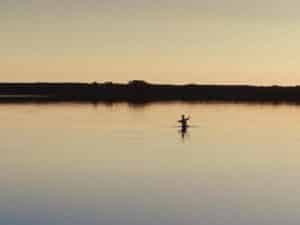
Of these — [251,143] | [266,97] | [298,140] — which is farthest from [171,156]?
[266,97]

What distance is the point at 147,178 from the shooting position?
1834cm

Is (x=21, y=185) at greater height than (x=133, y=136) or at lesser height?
lesser

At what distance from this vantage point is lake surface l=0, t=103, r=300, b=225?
1427 centimetres

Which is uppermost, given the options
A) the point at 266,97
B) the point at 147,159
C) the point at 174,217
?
the point at 266,97

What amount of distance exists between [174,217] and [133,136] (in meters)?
16.5

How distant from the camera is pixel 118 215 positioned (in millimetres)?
14258

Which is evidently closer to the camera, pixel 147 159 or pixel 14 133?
pixel 147 159

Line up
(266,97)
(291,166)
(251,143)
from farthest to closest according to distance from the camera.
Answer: (266,97) → (251,143) → (291,166)

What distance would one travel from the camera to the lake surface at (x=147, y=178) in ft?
46.8

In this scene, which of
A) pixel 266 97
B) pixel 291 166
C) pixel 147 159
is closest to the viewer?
pixel 291 166

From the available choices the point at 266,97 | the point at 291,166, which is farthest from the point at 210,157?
the point at 266,97

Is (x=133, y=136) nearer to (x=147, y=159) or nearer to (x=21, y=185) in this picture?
(x=147, y=159)

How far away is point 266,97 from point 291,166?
70112 mm

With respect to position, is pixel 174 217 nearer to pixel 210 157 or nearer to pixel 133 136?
pixel 210 157
